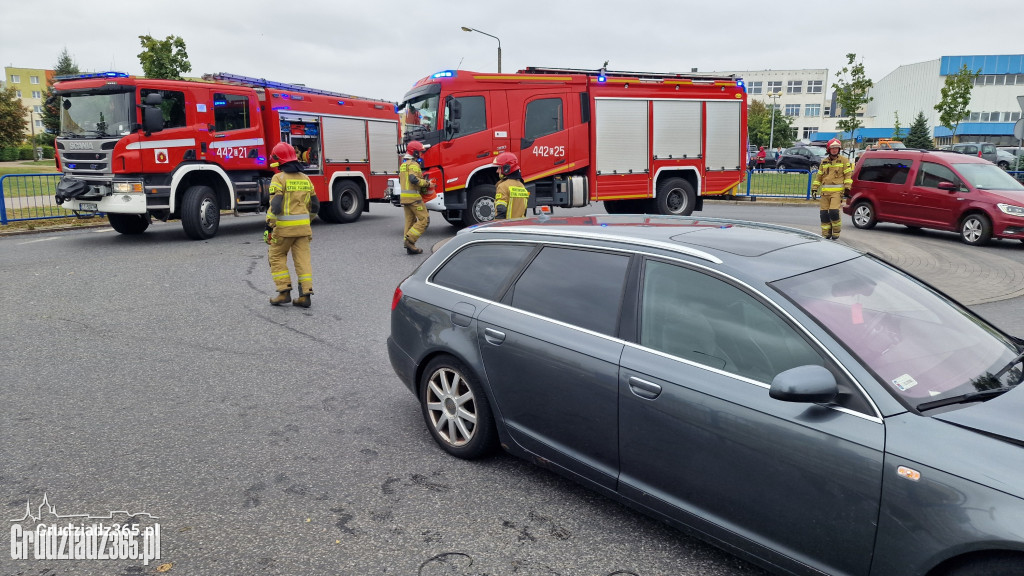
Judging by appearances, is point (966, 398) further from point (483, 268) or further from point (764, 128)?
point (764, 128)

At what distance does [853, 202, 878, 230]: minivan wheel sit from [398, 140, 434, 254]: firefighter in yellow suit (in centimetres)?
930

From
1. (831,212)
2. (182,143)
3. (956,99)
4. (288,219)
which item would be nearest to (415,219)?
(288,219)

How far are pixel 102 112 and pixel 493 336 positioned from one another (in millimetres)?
11336

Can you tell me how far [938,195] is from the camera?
12.9m

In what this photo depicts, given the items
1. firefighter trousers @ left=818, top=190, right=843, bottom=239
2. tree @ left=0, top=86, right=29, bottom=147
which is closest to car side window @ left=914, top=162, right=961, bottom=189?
firefighter trousers @ left=818, top=190, right=843, bottom=239

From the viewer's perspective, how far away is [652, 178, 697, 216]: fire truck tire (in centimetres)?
1556

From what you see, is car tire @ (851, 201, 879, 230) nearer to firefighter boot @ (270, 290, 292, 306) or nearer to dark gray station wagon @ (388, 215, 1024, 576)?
firefighter boot @ (270, 290, 292, 306)

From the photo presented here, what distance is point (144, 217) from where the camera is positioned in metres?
13.7

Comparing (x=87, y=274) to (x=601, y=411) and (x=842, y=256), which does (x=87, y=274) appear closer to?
(x=601, y=411)

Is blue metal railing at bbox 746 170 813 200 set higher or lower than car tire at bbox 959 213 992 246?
higher

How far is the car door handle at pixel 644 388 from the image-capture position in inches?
114

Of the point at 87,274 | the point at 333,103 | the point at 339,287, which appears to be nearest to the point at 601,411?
the point at 339,287

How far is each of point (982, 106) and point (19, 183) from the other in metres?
85.7

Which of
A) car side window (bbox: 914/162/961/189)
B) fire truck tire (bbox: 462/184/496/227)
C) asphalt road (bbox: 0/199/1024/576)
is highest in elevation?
car side window (bbox: 914/162/961/189)
